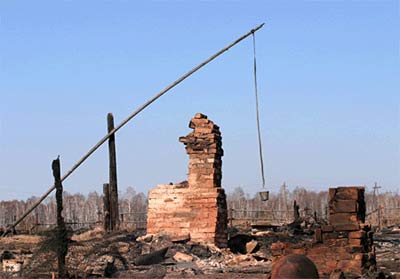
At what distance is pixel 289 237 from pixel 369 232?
7.85m

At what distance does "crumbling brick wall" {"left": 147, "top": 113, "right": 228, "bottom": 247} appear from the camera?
57.2 feet

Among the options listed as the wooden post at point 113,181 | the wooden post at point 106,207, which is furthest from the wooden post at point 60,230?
the wooden post at point 113,181

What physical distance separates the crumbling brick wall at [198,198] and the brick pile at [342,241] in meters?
4.40

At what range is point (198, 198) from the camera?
17.6 metres

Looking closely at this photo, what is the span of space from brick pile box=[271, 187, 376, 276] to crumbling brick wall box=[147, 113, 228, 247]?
4400 mm

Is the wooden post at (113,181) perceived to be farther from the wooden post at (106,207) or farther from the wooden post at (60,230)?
the wooden post at (60,230)

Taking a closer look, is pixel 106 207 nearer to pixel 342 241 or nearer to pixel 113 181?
pixel 113 181

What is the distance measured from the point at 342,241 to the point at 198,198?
539 centimetres

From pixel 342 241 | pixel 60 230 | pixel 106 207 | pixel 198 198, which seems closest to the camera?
pixel 60 230

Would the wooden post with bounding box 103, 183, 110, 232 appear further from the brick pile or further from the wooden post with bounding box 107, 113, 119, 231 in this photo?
the brick pile

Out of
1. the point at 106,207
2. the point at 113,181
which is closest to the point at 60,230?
the point at 113,181

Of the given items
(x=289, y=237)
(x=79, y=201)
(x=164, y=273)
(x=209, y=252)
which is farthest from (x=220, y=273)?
(x=79, y=201)

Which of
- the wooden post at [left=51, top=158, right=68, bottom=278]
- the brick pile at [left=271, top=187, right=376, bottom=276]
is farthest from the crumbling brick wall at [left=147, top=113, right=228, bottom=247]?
the wooden post at [left=51, top=158, right=68, bottom=278]

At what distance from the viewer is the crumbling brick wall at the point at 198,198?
57.2ft
